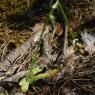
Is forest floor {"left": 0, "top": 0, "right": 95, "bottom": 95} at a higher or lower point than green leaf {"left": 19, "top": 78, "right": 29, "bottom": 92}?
higher

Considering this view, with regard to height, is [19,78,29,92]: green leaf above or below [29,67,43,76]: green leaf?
below

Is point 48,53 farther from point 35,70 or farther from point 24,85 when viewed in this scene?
point 24,85

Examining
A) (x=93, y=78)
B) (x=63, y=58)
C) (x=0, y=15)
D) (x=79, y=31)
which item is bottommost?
(x=93, y=78)

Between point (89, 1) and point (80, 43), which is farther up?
point (89, 1)

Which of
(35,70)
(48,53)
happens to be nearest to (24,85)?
(35,70)

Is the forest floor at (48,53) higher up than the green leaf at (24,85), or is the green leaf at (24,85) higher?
the forest floor at (48,53)

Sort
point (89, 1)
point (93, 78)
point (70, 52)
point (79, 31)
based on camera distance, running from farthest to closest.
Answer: point (89, 1) → point (79, 31) → point (70, 52) → point (93, 78)

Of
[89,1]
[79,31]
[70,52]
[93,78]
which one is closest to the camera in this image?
[93,78]

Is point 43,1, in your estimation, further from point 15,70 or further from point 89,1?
point 15,70

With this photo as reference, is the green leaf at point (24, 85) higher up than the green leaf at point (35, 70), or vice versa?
the green leaf at point (35, 70)

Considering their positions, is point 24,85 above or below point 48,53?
below

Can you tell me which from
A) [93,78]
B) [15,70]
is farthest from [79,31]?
[15,70]
